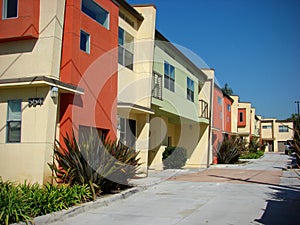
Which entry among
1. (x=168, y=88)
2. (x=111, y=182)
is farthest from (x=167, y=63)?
(x=111, y=182)

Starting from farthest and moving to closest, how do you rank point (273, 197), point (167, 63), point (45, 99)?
point (167, 63) → point (273, 197) → point (45, 99)

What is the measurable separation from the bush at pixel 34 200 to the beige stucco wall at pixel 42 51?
354cm

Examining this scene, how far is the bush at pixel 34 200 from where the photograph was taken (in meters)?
7.41

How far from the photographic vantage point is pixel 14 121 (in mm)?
11227

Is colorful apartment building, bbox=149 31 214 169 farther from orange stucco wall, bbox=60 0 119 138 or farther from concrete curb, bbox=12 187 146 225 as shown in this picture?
concrete curb, bbox=12 187 146 225

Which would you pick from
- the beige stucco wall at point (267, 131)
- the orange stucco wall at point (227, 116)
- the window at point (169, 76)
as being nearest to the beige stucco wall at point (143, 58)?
the window at point (169, 76)

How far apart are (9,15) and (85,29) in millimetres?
2480

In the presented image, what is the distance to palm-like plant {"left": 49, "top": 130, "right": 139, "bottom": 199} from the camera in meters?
10.7

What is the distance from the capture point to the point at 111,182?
1191cm

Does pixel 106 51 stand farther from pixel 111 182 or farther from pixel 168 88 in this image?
pixel 168 88

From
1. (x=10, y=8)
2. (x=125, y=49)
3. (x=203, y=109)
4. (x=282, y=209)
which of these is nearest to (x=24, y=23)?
(x=10, y=8)

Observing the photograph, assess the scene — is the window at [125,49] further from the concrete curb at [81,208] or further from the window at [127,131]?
the concrete curb at [81,208]

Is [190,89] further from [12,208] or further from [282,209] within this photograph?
[12,208]

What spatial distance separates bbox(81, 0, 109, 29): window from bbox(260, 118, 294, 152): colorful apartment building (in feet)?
208
